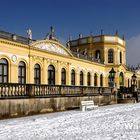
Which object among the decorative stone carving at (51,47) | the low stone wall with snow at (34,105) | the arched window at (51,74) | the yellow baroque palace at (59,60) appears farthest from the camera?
the arched window at (51,74)

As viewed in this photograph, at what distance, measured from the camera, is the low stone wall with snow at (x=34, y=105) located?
15172mm

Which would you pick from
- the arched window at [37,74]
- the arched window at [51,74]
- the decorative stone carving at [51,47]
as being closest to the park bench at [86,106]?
the arched window at [37,74]

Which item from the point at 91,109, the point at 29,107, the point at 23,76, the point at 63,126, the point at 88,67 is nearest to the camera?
the point at 63,126

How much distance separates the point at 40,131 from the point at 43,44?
21095 mm

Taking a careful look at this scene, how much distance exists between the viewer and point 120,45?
48969 millimetres

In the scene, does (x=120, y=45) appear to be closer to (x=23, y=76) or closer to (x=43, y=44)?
(x=43, y=44)

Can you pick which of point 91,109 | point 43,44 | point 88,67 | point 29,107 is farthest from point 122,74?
point 29,107

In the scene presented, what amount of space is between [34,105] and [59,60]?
55.2 ft

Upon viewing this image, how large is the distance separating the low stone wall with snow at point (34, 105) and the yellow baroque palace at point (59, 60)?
7406 millimetres

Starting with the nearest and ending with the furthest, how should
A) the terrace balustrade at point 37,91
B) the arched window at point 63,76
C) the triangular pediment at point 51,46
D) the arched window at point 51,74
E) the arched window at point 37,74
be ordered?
the terrace balustrade at point 37,91
the arched window at point 37,74
the triangular pediment at point 51,46
the arched window at point 51,74
the arched window at point 63,76

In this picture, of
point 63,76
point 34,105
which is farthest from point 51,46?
point 34,105

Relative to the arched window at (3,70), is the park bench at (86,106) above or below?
below

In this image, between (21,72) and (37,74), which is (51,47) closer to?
(37,74)

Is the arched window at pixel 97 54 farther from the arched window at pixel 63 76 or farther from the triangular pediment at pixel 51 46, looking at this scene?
the arched window at pixel 63 76
